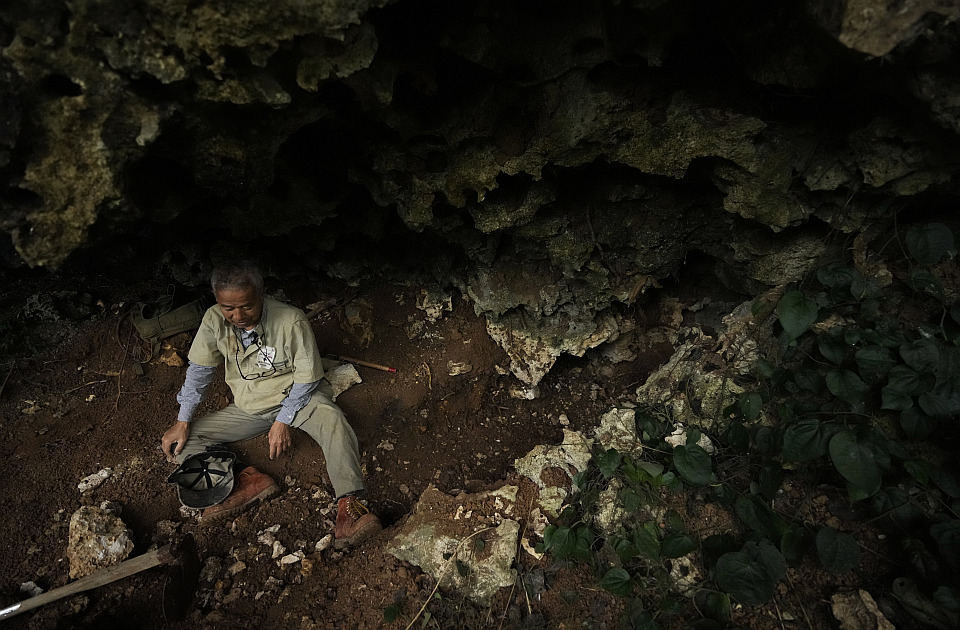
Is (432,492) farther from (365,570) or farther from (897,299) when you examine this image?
(897,299)

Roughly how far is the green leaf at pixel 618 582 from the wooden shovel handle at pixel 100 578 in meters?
2.32

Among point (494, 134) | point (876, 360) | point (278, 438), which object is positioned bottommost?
point (278, 438)

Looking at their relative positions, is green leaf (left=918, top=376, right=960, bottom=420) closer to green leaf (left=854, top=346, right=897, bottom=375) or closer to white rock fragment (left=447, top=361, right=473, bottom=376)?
green leaf (left=854, top=346, right=897, bottom=375)

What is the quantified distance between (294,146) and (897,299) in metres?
3.32

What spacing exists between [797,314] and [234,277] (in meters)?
2.99

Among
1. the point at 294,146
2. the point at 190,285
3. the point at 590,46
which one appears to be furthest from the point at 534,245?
the point at 190,285

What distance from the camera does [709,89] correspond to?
2.47m

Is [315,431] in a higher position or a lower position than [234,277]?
lower

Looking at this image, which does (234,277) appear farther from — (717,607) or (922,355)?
(922,355)

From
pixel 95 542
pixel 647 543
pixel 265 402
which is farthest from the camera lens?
pixel 265 402

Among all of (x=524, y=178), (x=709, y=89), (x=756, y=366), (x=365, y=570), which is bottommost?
(x=365, y=570)

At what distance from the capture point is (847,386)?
2.27 m

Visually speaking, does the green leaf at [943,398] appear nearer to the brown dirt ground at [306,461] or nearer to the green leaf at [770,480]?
the green leaf at [770,480]

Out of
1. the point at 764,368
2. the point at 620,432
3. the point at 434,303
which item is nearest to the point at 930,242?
the point at 764,368
